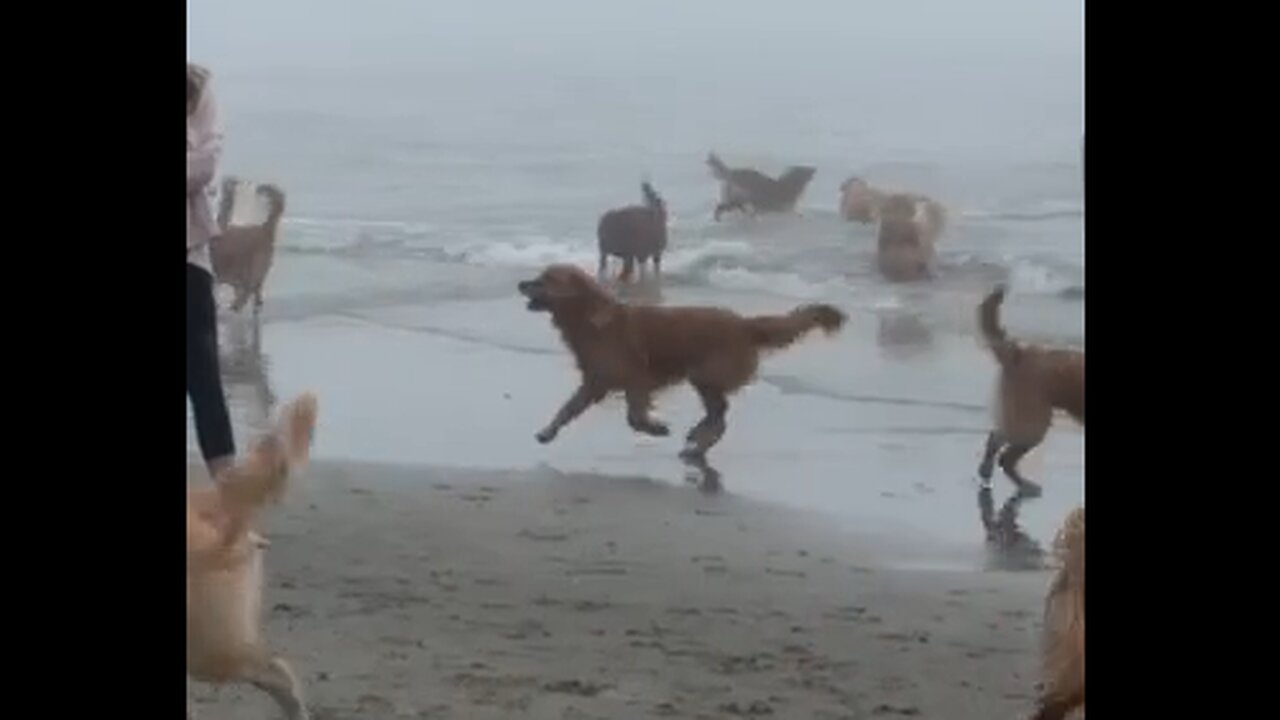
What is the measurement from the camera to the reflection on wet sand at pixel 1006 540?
1400 mm

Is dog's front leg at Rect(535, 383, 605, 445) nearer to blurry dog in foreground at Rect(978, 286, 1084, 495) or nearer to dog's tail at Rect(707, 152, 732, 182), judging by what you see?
dog's tail at Rect(707, 152, 732, 182)

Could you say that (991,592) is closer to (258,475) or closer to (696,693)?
(696,693)

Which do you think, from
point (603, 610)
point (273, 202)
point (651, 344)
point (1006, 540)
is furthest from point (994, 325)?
point (273, 202)

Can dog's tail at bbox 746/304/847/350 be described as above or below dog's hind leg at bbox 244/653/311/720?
above

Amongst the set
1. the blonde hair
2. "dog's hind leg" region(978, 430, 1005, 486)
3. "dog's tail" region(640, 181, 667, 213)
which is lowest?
"dog's hind leg" region(978, 430, 1005, 486)

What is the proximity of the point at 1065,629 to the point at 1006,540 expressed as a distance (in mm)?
82

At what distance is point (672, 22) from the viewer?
4.70 ft

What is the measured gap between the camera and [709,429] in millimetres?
1426

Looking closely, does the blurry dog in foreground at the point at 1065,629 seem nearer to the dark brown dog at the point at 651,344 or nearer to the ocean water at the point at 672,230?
the ocean water at the point at 672,230

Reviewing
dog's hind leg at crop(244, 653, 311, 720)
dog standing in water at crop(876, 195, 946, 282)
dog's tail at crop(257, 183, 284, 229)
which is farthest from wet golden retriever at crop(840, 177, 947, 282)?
dog's hind leg at crop(244, 653, 311, 720)

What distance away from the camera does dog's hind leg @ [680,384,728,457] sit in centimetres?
142

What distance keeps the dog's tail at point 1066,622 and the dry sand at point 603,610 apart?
14 millimetres
